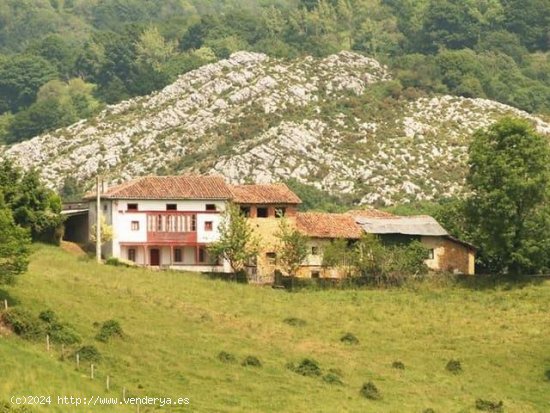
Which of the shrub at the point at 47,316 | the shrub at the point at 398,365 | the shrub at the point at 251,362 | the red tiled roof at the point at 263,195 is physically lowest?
the shrub at the point at 398,365

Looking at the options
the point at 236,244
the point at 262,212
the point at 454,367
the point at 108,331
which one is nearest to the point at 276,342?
the point at 454,367

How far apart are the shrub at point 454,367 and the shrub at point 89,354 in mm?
20051

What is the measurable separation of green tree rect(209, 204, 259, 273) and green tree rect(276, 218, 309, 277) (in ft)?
7.14

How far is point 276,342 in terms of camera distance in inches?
3578

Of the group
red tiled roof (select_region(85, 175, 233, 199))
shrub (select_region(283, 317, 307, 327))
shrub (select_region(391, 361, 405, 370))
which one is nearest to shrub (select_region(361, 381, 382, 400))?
shrub (select_region(391, 361, 405, 370))

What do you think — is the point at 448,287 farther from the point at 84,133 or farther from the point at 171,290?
the point at 84,133

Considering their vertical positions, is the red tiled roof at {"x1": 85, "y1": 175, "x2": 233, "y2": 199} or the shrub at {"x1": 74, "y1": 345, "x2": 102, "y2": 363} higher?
the red tiled roof at {"x1": 85, "y1": 175, "x2": 233, "y2": 199}

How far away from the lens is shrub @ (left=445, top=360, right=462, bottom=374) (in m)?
88.9

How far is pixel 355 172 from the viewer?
176m

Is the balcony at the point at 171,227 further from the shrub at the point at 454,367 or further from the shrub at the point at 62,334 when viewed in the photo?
the shrub at the point at 62,334

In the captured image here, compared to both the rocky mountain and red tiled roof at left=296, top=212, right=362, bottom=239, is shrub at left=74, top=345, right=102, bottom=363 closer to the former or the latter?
red tiled roof at left=296, top=212, right=362, bottom=239

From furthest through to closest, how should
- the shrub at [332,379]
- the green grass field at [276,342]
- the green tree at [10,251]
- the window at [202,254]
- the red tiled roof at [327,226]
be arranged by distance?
the window at [202,254], the red tiled roof at [327,226], the green tree at [10,251], the shrub at [332,379], the green grass field at [276,342]

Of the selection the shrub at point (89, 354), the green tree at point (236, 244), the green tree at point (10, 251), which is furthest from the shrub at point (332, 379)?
the green tree at point (236, 244)

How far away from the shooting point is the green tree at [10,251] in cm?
8594
